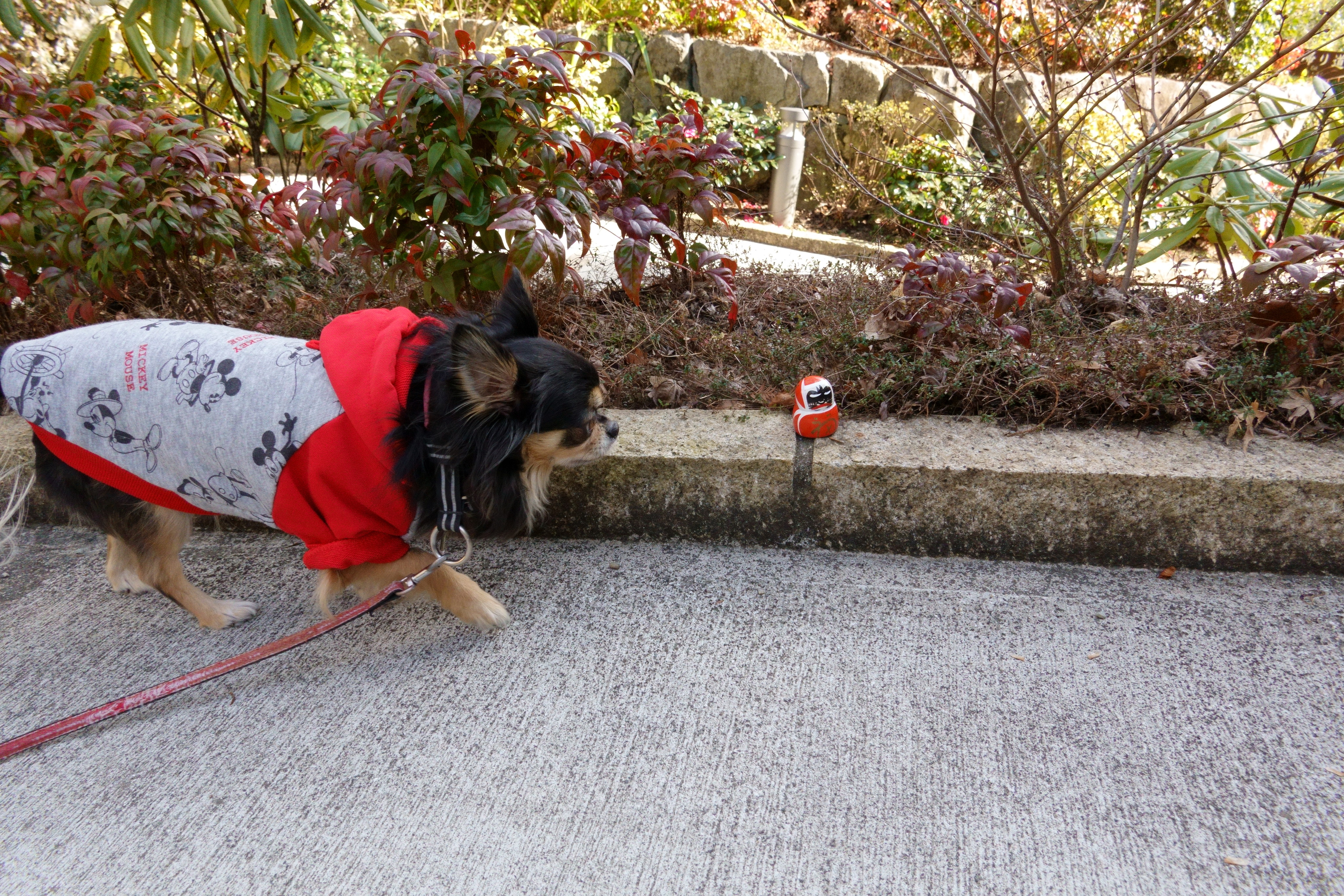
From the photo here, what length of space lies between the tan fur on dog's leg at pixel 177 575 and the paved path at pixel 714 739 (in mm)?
76

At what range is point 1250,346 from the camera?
8.79ft

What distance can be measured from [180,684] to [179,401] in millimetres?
728

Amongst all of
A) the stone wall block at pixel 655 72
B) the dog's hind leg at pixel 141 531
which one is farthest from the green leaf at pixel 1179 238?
the stone wall block at pixel 655 72

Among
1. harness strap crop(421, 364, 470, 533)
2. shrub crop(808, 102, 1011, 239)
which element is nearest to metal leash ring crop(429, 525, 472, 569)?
harness strap crop(421, 364, 470, 533)

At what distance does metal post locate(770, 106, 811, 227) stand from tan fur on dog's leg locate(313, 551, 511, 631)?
593 centimetres

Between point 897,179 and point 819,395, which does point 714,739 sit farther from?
point 897,179

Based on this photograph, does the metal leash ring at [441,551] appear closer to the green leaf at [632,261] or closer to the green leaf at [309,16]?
the green leaf at [632,261]

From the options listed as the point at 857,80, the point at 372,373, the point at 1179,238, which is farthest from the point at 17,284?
the point at 857,80

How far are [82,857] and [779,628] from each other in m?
1.76

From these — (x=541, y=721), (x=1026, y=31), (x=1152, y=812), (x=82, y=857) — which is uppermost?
(x=1026, y=31)

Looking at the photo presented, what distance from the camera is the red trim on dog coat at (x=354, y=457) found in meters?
1.91

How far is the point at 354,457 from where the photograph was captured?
6.38 feet

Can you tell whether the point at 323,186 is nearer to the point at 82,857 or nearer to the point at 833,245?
the point at 82,857

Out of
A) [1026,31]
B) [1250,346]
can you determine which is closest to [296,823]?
[1250,346]
